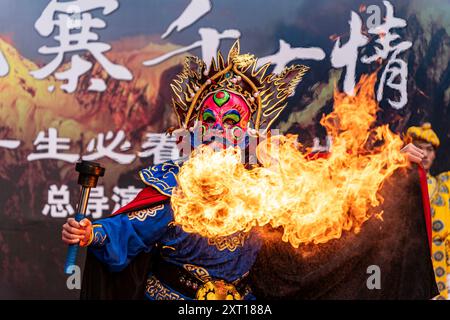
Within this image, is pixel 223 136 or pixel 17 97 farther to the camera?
pixel 17 97

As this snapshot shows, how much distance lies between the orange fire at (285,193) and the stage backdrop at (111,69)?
55.8 inches

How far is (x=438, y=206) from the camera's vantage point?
5.05m

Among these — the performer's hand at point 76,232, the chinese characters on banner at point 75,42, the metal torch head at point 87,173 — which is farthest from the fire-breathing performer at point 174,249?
the chinese characters on banner at point 75,42

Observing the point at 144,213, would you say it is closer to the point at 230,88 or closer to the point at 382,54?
the point at 230,88

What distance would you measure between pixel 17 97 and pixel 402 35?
112 inches

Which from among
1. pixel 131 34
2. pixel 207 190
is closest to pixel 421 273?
pixel 207 190

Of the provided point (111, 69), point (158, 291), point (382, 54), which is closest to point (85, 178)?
point (158, 291)

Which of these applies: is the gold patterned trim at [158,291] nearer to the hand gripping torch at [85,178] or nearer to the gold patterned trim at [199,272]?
the gold patterned trim at [199,272]

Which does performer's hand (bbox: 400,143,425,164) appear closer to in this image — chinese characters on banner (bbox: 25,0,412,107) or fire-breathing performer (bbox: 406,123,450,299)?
fire-breathing performer (bbox: 406,123,450,299)

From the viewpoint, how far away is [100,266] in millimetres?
3766

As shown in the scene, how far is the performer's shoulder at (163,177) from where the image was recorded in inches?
151

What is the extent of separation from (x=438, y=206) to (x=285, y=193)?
173 centimetres
